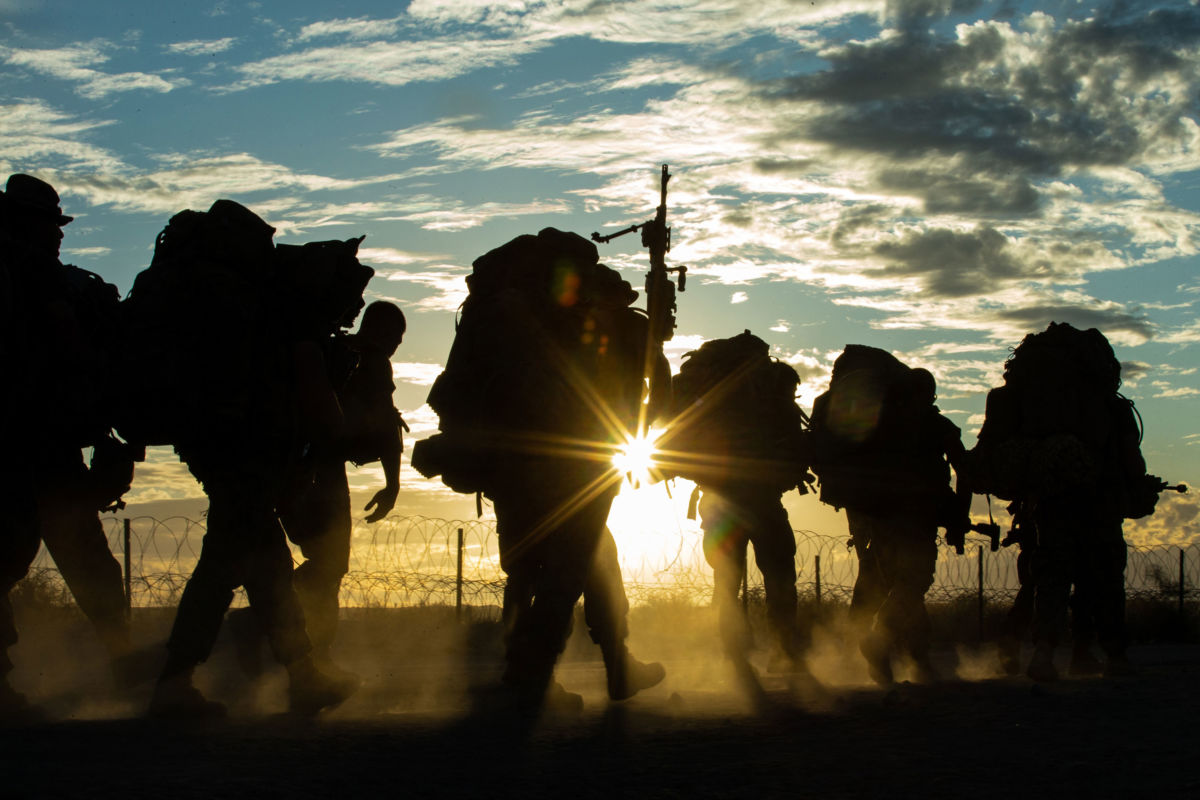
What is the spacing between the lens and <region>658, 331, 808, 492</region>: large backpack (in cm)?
976

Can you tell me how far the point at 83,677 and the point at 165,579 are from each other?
6.11m

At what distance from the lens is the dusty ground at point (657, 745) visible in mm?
4117

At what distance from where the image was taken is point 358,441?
748 centimetres

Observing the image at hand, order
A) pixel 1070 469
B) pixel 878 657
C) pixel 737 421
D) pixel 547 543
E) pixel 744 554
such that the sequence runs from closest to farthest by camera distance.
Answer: pixel 547 543, pixel 1070 469, pixel 878 657, pixel 744 554, pixel 737 421

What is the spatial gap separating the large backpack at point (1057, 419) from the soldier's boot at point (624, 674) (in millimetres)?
2919

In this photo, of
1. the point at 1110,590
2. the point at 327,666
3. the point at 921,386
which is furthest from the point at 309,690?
the point at 1110,590

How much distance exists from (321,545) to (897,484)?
378cm

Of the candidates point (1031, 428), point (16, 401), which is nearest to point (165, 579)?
point (16, 401)

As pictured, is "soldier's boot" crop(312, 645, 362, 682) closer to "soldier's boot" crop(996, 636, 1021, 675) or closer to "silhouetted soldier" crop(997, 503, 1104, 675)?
"silhouetted soldier" crop(997, 503, 1104, 675)

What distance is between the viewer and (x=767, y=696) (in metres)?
7.02

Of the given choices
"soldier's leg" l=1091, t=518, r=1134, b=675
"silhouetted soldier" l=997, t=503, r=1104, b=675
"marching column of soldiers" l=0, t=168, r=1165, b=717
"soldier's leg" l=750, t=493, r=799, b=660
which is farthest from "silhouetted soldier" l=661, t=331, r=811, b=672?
"soldier's leg" l=1091, t=518, r=1134, b=675

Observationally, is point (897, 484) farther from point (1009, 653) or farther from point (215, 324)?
point (215, 324)

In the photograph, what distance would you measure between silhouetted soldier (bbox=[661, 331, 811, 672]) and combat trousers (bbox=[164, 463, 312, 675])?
3.87 metres

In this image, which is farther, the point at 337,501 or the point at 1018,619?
the point at 1018,619
